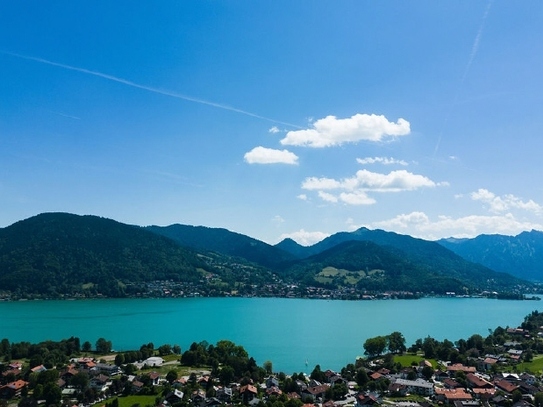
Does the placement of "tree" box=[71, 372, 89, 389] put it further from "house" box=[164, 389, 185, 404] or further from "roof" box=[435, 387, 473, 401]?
"roof" box=[435, 387, 473, 401]

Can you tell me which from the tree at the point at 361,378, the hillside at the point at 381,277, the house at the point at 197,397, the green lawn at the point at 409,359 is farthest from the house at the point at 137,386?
the hillside at the point at 381,277

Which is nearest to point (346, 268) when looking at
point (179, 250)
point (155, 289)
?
point (179, 250)

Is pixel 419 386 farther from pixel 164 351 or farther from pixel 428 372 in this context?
pixel 164 351

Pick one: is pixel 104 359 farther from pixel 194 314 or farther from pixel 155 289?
pixel 155 289

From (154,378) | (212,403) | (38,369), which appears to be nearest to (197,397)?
(212,403)

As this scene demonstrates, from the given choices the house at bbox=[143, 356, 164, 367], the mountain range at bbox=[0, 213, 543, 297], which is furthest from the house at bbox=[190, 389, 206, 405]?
the mountain range at bbox=[0, 213, 543, 297]

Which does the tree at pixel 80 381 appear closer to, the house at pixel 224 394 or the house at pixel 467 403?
the house at pixel 224 394
